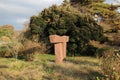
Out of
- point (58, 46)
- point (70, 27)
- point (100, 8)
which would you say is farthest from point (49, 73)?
point (100, 8)

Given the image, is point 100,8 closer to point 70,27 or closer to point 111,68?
point 70,27

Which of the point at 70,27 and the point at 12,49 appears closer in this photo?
the point at 12,49

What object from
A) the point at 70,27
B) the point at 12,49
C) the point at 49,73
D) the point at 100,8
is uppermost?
the point at 100,8

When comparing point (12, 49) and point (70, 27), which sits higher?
point (70, 27)

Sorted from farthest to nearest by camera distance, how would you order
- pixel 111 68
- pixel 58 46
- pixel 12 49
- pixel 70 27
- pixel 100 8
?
pixel 100 8
pixel 70 27
pixel 12 49
pixel 58 46
pixel 111 68

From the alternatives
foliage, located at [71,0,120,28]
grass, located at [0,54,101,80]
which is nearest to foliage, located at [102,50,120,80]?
grass, located at [0,54,101,80]

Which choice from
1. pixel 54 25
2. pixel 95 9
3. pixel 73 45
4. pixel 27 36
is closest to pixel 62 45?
pixel 73 45

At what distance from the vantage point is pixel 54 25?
75.9 feet

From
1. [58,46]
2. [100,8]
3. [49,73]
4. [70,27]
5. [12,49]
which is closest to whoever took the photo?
[49,73]

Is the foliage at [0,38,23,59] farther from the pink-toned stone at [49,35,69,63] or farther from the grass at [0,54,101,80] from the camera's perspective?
the grass at [0,54,101,80]

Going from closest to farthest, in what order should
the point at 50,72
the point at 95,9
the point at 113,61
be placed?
the point at 113,61 → the point at 50,72 → the point at 95,9

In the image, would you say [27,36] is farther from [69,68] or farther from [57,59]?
[69,68]

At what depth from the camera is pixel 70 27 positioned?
2273 cm

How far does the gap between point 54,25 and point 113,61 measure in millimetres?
13266
